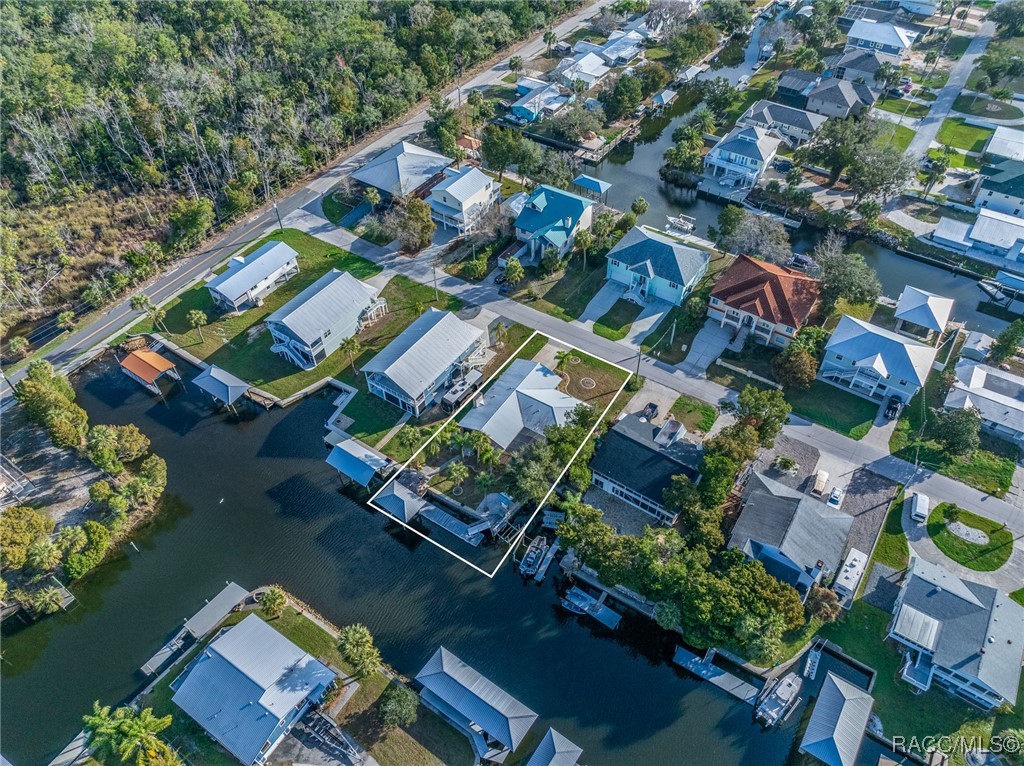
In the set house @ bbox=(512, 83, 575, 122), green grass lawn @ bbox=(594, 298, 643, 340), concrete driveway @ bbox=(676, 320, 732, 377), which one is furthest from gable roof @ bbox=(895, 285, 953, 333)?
house @ bbox=(512, 83, 575, 122)

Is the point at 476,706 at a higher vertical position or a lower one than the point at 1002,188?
lower

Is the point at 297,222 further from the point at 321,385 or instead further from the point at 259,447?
the point at 259,447

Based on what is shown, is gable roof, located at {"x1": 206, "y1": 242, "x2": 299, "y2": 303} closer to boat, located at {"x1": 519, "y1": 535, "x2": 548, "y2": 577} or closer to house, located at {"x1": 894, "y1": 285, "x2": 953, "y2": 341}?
boat, located at {"x1": 519, "y1": 535, "x2": 548, "y2": 577}

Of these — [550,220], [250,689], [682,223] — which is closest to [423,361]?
[550,220]

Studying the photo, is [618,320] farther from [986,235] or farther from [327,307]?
[986,235]

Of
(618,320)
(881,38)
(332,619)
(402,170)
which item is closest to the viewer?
(332,619)

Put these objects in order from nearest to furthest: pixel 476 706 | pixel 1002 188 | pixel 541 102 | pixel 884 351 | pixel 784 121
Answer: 1. pixel 476 706
2. pixel 884 351
3. pixel 1002 188
4. pixel 784 121
5. pixel 541 102
